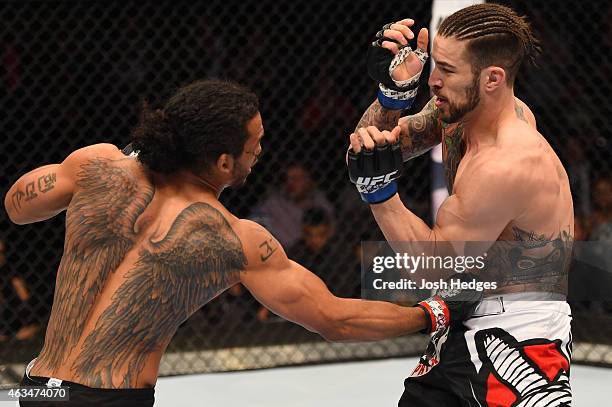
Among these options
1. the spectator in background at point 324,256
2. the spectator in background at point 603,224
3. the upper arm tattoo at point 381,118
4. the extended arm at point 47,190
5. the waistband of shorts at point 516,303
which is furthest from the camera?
the spectator in background at point 324,256

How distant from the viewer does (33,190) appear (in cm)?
203

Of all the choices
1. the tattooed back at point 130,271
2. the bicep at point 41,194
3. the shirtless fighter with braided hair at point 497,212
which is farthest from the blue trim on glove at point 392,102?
the bicep at point 41,194

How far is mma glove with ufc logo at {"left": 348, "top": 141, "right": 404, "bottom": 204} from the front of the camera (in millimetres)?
2115

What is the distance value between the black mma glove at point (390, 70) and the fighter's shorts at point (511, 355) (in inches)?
23.5

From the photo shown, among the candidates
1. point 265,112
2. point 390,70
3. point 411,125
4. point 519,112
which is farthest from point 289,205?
point 519,112

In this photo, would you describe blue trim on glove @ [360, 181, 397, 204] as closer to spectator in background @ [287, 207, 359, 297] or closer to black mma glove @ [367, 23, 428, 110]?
black mma glove @ [367, 23, 428, 110]

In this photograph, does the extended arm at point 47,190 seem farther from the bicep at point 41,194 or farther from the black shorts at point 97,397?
the black shorts at point 97,397

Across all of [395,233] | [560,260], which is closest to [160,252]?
[395,233]

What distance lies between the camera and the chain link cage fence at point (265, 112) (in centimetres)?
430

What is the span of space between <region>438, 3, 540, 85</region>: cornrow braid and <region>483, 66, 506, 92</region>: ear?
0.6 inches

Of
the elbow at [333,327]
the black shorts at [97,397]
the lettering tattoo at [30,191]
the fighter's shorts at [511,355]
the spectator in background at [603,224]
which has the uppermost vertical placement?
the lettering tattoo at [30,191]

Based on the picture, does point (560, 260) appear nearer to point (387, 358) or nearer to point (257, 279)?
point (257, 279)

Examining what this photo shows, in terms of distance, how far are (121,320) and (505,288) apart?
2.96 ft

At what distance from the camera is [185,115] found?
73.4 inches
